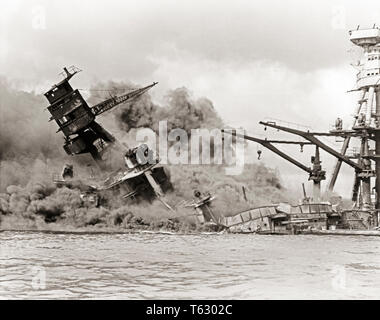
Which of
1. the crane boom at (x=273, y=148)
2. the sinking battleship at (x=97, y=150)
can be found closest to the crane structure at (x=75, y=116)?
the sinking battleship at (x=97, y=150)

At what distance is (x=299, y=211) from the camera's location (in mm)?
41156

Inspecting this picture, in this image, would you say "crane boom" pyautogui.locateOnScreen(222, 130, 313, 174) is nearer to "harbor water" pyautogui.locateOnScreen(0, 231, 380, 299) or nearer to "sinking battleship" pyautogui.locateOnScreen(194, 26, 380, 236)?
"sinking battleship" pyautogui.locateOnScreen(194, 26, 380, 236)

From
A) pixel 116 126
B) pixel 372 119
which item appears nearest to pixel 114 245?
pixel 116 126

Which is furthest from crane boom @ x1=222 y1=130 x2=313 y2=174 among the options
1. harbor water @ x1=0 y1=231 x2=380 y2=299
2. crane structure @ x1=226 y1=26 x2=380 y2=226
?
harbor water @ x1=0 y1=231 x2=380 y2=299

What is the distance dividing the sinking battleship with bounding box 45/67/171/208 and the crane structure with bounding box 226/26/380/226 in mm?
9352

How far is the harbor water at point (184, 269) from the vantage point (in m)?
15.9

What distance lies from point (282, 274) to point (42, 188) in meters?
25.7

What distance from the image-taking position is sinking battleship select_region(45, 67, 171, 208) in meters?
40.5

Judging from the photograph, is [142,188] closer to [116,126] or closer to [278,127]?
[116,126]

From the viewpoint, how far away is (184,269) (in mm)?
20156

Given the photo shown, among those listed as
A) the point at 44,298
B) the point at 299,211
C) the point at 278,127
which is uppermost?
the point at 278,127

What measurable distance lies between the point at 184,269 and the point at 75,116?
2287cm

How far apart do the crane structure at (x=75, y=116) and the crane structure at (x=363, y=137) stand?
→ 1137cm
